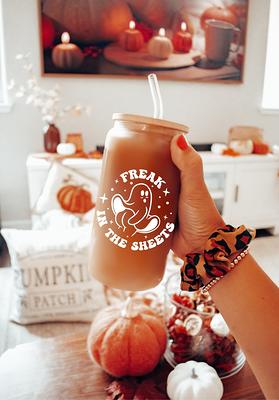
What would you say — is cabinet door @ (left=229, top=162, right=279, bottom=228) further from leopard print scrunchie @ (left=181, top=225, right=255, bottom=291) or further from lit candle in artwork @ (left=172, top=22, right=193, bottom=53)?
leopard print scrunchie @ (left=181, top=225, right=255, bottom=291)

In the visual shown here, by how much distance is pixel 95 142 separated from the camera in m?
2.64

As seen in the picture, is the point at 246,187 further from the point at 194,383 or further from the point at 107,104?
the point at 194,383

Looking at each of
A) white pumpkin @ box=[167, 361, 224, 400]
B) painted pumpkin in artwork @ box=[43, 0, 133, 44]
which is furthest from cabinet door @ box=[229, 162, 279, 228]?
white pumpkin @ box=[167, 361, 224, 400]

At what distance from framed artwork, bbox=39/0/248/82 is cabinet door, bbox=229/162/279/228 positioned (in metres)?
0.79

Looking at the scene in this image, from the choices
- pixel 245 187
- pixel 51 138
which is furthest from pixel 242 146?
pixel 51 138

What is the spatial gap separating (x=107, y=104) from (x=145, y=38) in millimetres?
554

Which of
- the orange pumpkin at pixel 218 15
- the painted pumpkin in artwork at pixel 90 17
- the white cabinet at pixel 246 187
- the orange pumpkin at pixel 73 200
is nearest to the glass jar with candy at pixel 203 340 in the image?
the orange pumpkin at pixel 73 200

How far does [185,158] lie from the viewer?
460mm

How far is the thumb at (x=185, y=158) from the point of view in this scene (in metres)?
0.46

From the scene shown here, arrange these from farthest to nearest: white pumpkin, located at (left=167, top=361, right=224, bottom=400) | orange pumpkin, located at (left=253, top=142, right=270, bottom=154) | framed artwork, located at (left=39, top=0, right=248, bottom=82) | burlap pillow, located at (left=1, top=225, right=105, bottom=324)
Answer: orange pumpkin, located at (left=253, top=142, right=270, bottom=154) < framed artwork, located at (left=39, top=0, right=248, bottom=82) < burlap pillow, located at (left=1, top=225, right=105, bottom=324) < white pumpkin, located at (left=167, top=361, right=224, bottom=400)

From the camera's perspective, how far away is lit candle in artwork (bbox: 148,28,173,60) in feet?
8.37

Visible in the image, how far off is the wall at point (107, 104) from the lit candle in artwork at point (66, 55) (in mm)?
99

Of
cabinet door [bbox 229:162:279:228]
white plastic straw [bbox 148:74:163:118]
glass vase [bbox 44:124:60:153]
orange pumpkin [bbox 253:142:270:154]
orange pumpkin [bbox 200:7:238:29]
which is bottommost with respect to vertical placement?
cabinet door [bbox 229:162:279:228]

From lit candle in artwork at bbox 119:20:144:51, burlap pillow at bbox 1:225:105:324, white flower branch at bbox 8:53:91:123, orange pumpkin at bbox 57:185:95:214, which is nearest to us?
burlap pillow at bbox 1:225:105:324
